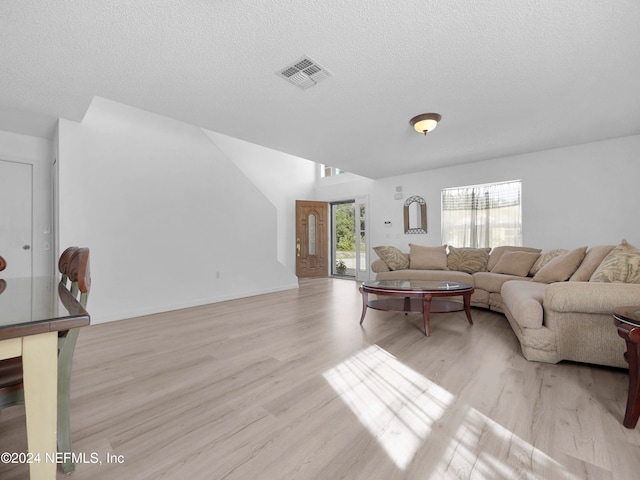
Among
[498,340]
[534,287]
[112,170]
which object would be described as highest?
[112,170]

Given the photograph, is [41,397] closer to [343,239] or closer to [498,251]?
[498,251]

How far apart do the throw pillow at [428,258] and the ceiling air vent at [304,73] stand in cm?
347

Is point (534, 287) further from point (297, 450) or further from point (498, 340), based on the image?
point (297, 450)

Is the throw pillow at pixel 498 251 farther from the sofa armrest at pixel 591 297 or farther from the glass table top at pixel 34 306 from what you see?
the glass table top at pixel 34 306

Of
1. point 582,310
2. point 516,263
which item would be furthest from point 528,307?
point 516,263

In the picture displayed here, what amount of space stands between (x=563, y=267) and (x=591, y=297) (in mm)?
1531

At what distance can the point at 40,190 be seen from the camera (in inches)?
147

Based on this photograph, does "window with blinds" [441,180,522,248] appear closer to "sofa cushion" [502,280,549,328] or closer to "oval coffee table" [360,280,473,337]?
"oval coffee table" [360,280,473,337]

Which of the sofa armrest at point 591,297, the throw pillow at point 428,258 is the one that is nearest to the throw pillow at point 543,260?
the throw pillow at point 428,258

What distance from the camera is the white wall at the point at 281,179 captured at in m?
6.57

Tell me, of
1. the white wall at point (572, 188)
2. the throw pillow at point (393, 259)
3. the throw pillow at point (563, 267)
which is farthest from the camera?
the throw pillow at point (393, 259)

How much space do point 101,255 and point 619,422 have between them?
4.76 m

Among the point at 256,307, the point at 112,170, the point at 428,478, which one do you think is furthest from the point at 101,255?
the point at 428,478

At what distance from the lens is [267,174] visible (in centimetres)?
695
